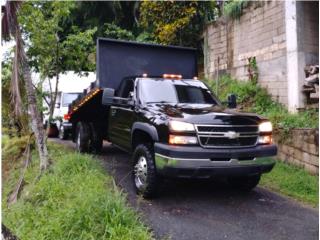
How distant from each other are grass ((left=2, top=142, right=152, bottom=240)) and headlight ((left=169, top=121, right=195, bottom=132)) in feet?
3.66

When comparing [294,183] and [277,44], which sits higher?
[277,44]

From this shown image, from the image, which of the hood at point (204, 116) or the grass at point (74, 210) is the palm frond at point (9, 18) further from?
the hood at point (204, 116)

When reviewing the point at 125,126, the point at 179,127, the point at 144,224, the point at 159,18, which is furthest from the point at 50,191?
the point at 159,18

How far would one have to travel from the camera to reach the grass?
4.12 meters

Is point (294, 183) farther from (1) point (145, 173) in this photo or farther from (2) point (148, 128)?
(2) point (148, 128)

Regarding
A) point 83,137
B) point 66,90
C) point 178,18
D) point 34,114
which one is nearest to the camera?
point 34,114

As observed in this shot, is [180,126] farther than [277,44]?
No

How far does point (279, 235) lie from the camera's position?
4.39m

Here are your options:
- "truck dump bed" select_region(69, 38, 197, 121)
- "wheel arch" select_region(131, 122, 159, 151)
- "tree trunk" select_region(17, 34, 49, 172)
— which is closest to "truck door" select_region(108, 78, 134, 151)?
"wheel arch" select_region(131, 122, 159, 151)

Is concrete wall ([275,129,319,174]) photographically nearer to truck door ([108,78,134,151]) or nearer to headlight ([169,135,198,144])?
headlight ([169,135,198,144])

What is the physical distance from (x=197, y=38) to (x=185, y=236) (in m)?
10.2

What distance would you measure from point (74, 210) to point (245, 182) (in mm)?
2968

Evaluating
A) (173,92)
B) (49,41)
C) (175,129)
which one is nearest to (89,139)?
(49,41)

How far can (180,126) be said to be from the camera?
4.84 metres
